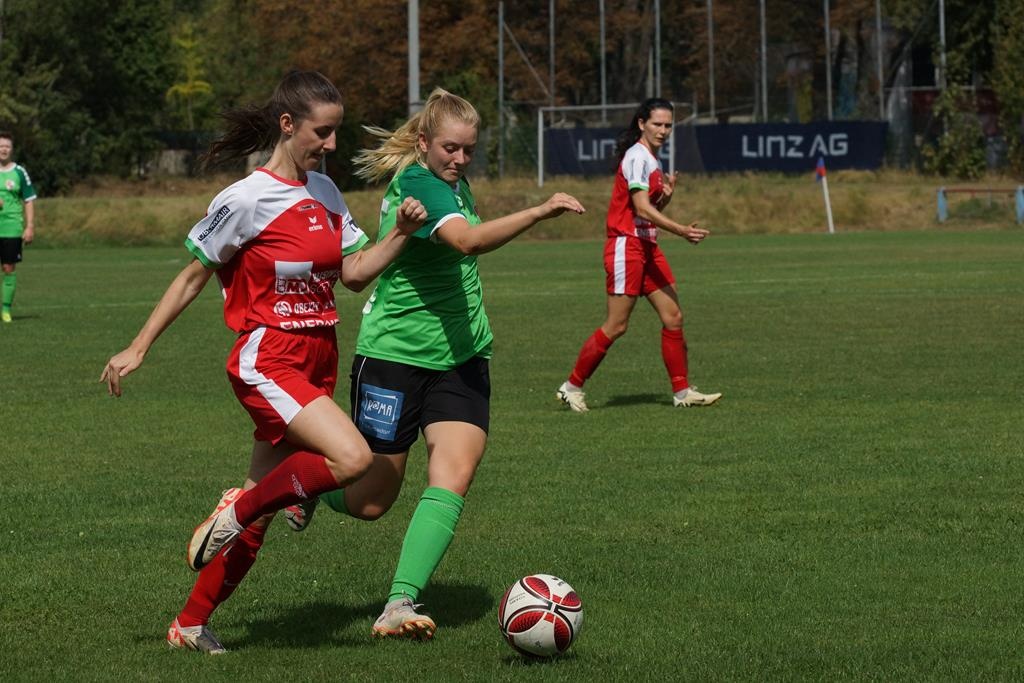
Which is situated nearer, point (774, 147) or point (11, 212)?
point (11, 212)

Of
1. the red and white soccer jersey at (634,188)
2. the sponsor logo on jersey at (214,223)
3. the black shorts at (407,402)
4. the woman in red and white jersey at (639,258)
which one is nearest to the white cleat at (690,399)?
the woman in red and white jersey at (639,258)

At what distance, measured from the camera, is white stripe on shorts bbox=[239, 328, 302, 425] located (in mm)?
5578

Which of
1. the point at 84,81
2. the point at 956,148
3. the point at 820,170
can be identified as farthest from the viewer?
the point at 84,81

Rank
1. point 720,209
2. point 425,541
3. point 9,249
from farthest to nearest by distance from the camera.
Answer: point 720,209 → point 9,249 → point 425,541

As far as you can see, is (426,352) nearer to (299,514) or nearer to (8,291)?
(299,514)

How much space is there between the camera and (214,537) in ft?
18.5

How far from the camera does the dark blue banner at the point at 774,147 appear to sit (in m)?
44.7

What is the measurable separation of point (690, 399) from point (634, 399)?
0.76 m

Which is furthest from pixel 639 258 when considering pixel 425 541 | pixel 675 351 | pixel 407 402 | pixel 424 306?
pixel 425 541

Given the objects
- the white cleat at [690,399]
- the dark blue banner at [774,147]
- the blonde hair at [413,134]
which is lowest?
the white cleat at [690,399]

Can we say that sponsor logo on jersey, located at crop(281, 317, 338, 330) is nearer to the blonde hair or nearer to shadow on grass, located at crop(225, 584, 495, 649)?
the blonde hair

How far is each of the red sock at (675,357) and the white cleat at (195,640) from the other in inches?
268

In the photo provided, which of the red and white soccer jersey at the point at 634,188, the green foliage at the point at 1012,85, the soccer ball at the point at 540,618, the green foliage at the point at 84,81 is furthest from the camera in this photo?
the green foliage at the point at 84,81

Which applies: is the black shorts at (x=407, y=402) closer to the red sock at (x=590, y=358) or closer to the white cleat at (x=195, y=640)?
the white cleat at (x=195, y=640)
